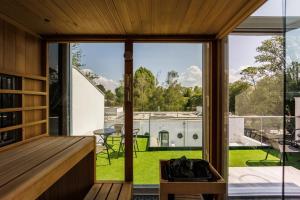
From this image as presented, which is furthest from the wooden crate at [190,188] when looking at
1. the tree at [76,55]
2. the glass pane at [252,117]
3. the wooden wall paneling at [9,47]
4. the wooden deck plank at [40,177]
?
the tree at [76,55]

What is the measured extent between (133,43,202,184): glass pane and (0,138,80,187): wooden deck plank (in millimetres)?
1030

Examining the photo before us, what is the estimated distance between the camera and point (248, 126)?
11.2 ft

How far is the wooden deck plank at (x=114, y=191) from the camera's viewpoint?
289cm

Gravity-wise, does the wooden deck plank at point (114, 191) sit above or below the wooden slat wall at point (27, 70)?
below

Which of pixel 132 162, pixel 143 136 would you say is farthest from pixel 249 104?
pixel 132 162

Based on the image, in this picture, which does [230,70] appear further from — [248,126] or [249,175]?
[249,175]

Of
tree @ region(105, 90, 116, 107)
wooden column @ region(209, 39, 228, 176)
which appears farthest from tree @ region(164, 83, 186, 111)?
tree @ region(105, 90, 116, 107)

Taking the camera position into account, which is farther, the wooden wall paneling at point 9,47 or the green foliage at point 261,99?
the green foliage at point 261,99

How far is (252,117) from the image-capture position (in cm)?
337

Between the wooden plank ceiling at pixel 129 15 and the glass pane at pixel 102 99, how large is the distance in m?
0.33

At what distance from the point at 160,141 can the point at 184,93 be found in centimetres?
71

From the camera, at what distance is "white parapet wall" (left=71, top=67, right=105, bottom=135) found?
11.9 feet

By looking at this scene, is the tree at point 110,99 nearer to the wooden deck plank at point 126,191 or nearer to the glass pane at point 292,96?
the wooden deck plank at point 126,191

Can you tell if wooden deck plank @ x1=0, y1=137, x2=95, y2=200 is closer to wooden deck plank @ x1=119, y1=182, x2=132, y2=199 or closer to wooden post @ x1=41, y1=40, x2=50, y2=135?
wooden deck plank @ x1=119, y1=182, x2=132, y2=199
